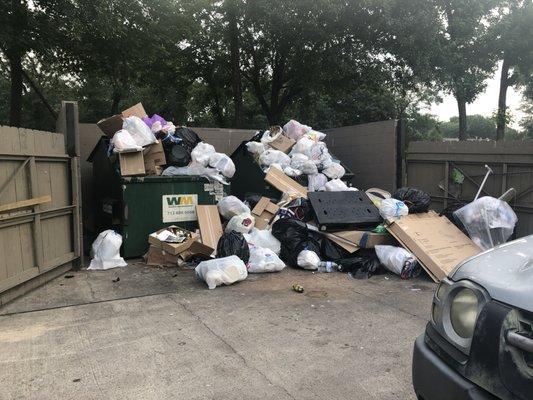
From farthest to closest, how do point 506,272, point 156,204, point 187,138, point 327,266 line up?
point 187,138
point 156,204
point 327,266
point 506,272

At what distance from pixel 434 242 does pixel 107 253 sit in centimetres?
452

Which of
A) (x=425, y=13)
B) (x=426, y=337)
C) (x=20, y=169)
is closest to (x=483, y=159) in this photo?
(x=426, y=337)

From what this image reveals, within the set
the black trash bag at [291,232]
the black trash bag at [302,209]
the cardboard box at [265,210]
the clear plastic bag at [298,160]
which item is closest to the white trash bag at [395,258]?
the black trash bag at [291,232]

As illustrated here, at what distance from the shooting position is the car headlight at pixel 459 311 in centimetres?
165

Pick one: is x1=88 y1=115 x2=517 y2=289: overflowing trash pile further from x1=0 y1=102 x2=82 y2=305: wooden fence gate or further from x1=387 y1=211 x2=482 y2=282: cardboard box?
x1=0 y1=102 x2=82 y2=305: wooden fence gate

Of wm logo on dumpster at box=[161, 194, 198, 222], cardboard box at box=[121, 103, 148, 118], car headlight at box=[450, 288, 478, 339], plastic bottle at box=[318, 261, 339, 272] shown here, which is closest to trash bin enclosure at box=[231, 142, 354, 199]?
wm logo on dumpster at box=[161, 194, 198, 222]

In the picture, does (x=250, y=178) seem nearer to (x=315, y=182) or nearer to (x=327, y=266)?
(x=315, y=182)

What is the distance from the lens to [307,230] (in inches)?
260

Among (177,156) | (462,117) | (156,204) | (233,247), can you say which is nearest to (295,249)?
(233,247)

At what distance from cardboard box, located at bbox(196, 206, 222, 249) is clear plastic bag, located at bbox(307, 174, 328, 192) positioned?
1.85 m

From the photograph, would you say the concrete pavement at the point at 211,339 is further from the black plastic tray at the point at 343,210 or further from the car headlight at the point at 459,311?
the car headlight at the point at 459,311

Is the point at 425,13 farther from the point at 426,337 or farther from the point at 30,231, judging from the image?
the point at 426,337

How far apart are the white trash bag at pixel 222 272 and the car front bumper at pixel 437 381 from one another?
3.52 m

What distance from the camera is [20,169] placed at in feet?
15.9
